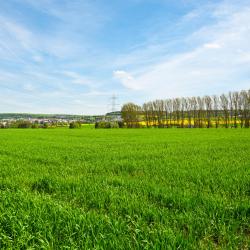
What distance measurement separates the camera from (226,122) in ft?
333

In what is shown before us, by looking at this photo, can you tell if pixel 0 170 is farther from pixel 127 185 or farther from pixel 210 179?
pixel 210 179

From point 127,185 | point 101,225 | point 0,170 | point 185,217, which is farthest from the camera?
point 0,170

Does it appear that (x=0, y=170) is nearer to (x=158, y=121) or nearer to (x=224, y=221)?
(x=224, y=221)

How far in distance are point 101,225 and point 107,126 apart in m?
113

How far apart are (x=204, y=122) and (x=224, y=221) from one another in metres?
111

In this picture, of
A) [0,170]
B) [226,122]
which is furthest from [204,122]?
[0,170]

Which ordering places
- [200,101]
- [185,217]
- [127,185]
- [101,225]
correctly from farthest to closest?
[200,101] → [127,185] → [185,217] → [101,225]

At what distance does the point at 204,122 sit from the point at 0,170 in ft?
354

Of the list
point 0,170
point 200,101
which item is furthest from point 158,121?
point 0,170

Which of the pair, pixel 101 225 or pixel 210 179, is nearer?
pixel 101 225

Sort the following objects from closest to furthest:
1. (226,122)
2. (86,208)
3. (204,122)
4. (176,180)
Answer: (86,208) → (176,180) → (226,122) → (204,122)

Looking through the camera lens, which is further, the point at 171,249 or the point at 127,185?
the point at 127,185

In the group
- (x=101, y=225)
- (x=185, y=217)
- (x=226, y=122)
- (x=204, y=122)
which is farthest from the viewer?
(x=204, y=122)

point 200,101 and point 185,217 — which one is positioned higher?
point 200,101
